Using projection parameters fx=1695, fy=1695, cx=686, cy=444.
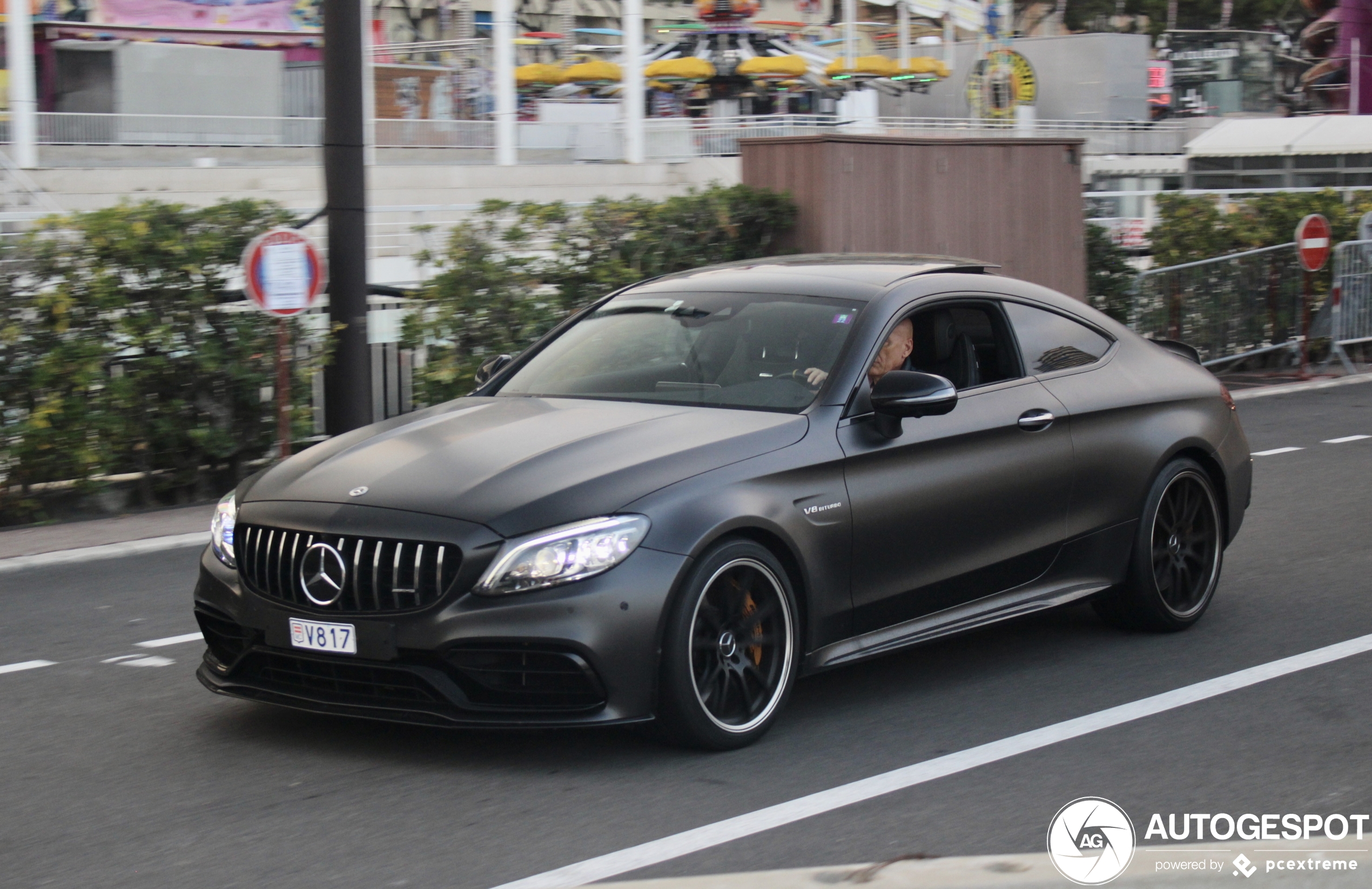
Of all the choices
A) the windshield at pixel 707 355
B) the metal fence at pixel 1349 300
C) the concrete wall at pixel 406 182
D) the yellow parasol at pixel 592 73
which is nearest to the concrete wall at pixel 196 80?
the concrete wall at pixel 406 182

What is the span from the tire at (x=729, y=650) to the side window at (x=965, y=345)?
1.36 m

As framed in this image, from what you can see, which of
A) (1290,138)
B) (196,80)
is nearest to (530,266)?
(196,80)

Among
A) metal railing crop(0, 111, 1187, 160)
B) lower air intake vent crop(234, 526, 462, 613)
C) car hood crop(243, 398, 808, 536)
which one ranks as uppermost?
metal railing crop(0, 111, 1187, 160)

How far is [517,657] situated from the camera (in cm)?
504

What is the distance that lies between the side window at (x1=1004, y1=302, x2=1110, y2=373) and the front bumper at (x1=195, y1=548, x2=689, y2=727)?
89.9 inches

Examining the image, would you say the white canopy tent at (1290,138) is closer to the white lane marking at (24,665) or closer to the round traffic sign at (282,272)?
the round traffic sign at (282,272)

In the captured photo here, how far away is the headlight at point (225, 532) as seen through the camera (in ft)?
18.4

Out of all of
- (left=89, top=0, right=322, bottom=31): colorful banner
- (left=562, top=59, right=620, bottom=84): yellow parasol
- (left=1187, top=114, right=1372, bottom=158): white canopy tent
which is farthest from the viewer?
(left=562, top=59, right=620, bottom=84): yellow parasol

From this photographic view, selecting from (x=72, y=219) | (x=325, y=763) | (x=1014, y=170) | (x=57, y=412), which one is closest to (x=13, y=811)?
(x=325, y=763)

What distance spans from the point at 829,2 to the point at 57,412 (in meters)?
62.3

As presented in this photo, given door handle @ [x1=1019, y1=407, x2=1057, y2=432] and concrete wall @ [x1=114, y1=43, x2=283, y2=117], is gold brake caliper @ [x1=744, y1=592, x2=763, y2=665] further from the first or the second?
concrete wall @ [x1=114, y1=43, x2=283, y2=117]

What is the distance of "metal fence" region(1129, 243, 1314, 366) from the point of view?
18.4 meters

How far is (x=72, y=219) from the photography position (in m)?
10.8

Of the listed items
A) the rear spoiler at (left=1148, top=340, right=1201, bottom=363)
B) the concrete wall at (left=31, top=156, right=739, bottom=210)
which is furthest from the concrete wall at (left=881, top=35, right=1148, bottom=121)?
the rear spoiler at (left=1148, top=340, right=1201, bottom=363)
